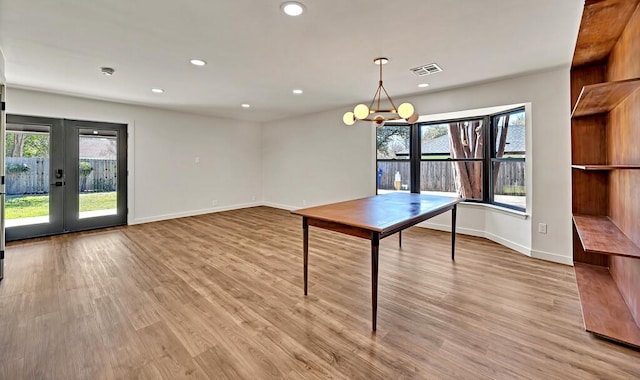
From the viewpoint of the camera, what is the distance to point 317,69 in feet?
11.5

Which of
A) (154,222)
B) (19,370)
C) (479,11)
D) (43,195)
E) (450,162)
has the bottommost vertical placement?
(19,370)

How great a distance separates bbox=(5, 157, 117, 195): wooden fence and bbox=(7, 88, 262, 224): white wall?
557mm

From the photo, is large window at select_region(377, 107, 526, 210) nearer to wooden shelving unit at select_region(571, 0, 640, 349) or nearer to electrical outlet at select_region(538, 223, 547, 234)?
electrical outlet at select_region(538, 223, 547, 234)

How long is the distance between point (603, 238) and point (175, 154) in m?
6.79

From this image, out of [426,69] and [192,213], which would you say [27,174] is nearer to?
[192,213]

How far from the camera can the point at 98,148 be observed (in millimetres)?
5203

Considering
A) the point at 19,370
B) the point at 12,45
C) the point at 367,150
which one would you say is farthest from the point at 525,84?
the point at 12,45

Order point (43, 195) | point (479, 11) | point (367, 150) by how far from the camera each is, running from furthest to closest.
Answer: point (367, 150)
point (43, 195)
point (479, 11)

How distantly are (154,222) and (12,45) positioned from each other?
146 inches

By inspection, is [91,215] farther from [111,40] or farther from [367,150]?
[367,150]

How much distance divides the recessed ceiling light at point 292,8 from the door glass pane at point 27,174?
497 cm

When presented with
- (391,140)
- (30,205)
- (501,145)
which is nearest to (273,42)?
(391,140)

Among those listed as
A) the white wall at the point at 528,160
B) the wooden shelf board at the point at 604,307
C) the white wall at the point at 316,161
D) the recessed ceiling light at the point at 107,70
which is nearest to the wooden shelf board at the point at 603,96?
the white wall at the point at 528,160

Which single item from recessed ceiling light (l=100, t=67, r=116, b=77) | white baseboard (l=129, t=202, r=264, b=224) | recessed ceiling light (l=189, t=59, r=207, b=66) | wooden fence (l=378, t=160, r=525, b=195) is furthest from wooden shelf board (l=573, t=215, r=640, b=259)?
white baseboard (l=129, t=202, r=264, b=224)
